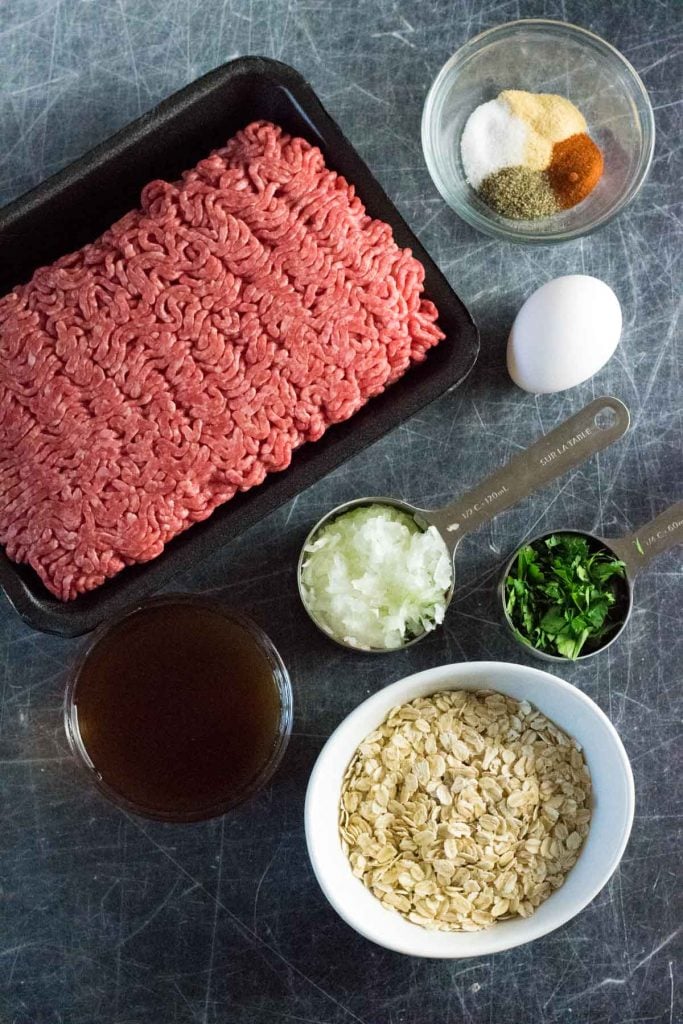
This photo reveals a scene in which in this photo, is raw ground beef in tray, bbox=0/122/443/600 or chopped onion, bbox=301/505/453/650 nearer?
raw ground beef in tray, bbox=0/122/443/600

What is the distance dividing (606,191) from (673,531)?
1.64ft

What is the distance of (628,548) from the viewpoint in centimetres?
154

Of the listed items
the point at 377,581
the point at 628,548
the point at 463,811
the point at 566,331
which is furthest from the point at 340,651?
the point at 566,331

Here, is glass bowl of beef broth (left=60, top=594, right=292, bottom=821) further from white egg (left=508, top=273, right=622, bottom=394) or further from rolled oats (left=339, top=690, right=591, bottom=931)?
white egg (left=508, top=273, right=622, bottom=394)

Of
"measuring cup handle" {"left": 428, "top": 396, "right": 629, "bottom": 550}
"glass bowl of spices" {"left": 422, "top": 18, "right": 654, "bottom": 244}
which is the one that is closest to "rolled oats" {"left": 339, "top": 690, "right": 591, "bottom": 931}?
"measuring cup handle" {"left": 428, "top": 396, "right": 629, "bottom": 550}

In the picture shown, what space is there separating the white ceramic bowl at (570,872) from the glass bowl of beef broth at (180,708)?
112mm

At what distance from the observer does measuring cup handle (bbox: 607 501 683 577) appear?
1543 millimetres

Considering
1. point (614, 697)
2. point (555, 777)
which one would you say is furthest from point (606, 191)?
point (555, 777)

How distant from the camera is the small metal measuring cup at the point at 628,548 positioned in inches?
59.9

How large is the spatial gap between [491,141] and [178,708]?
909 mm

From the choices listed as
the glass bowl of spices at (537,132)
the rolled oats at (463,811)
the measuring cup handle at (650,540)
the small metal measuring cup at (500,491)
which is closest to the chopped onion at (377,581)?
the small metal measuring cup at (500,491)

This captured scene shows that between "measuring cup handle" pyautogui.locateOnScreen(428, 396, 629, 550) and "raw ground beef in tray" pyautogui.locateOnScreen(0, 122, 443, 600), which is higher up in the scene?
"raw ground beef in tray" pyautogui.locateOnScreen(0, 122, 443, 600)

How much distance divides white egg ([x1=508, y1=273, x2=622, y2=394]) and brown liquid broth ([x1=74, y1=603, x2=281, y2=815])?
55 centimetres

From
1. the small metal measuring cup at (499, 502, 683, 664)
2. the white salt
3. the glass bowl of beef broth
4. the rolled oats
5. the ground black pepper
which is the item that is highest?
the white salt
